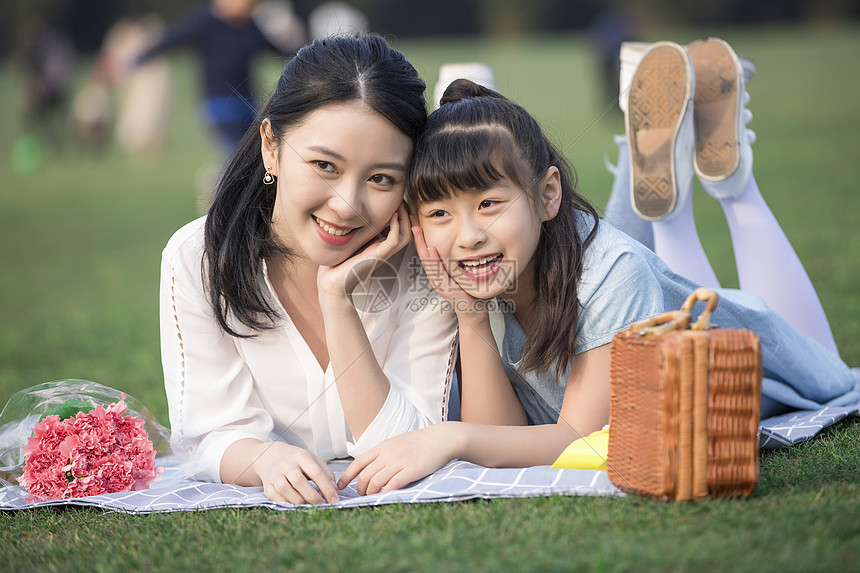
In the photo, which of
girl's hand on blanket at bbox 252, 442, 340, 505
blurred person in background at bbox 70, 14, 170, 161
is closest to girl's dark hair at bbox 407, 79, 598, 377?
girl's hand on blanket at bbox 252, 442, 340, 505

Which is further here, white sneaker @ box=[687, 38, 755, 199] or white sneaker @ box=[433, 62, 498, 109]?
white sneaker @ box=[433, 62, 498, 109]

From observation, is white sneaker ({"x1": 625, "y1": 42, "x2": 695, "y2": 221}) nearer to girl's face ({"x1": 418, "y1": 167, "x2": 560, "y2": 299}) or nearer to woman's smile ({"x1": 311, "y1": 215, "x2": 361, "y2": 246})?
girl's face ({"x1": 418, "y1": 167, "x2": 560, "y2": 299})

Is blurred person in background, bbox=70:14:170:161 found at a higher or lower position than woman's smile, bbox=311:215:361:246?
higher

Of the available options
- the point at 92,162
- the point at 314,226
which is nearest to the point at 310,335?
the point at 314,226

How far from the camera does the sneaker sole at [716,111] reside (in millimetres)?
3746

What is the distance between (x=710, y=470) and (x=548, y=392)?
0.93 metres

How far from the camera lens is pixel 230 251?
2.82 metres

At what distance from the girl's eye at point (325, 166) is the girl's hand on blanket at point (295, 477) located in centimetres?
81

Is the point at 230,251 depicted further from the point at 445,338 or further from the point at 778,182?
the point at 778,182

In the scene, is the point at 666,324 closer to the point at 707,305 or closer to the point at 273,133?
the point at 707,305

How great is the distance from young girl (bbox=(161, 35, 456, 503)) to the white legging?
4.29 feet

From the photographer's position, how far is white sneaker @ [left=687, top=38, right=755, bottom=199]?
374 cm

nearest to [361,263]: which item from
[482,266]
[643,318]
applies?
[482,266]

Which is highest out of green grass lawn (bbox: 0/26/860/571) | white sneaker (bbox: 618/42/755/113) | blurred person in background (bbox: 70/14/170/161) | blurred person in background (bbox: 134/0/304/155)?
blurred person in background (bbox: 70/14/170/161)
